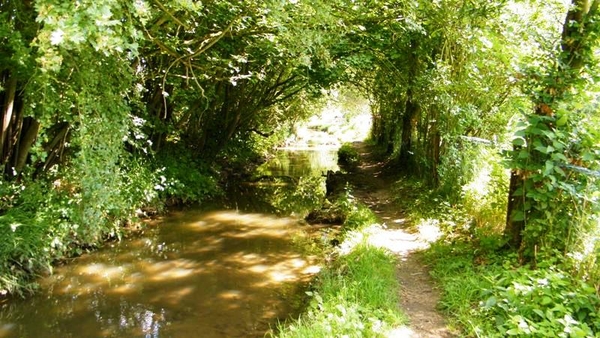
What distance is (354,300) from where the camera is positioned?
207 inches

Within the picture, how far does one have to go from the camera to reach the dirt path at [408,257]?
4711 millimetres

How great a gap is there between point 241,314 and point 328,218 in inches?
201

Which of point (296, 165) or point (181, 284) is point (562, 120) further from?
point (296, 165)

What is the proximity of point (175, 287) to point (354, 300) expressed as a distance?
3196mm

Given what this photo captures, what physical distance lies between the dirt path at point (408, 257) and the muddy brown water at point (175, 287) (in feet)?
5.17

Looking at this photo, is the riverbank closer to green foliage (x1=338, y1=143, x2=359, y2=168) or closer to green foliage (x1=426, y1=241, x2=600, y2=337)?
green foliage (x1=426, y1=241, x2=600, y2=337)

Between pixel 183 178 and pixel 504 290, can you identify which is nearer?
pixel 504 290

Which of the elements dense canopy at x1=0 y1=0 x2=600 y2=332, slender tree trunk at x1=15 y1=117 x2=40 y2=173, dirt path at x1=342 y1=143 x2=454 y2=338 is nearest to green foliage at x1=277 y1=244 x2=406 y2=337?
dirt path at x1=342 y1=143 x2=454 y2=338

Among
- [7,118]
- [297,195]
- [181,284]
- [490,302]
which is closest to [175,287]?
[181,284]

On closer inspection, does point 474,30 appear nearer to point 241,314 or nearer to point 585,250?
point 585,250

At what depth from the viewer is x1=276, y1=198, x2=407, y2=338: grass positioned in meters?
4.45

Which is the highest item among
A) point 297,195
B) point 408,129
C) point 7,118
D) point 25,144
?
point 7,118

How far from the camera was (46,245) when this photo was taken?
695 centimetres

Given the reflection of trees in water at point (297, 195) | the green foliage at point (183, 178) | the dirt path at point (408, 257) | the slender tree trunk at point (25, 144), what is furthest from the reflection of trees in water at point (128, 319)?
the reflection of trees in water at point (297, 195)
